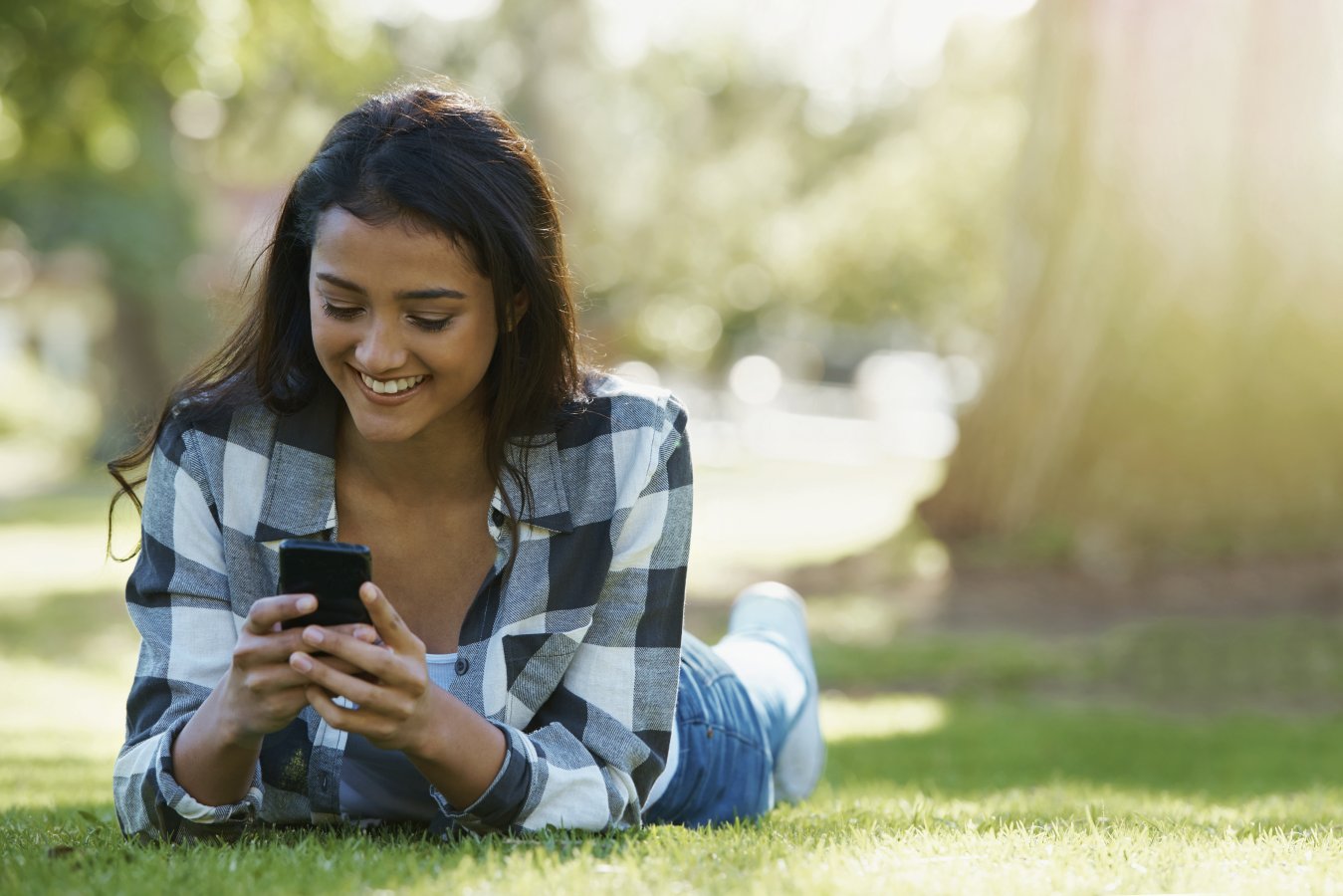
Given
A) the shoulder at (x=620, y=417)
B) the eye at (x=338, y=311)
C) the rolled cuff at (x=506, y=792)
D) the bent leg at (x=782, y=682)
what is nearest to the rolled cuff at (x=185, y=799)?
the rolled cuff at (x=506, y=792)

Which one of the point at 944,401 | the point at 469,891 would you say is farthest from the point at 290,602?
the point at 944,401

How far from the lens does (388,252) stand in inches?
108

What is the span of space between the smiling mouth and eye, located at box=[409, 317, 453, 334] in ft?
0.32

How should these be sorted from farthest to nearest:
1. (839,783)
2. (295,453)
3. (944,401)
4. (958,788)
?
(944,401) → (839,783) → (958,788) → (295,453)

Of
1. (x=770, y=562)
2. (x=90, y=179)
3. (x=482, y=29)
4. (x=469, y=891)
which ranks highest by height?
(x=482, y=29)

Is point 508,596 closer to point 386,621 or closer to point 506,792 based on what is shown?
point 506,792

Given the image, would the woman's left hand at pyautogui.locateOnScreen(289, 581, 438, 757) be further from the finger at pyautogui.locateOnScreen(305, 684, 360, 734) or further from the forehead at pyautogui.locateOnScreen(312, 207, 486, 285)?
the forehead at pyautogui.locateOnScreen(312, 207, 486, 285)

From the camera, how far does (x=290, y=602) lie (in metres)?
2.38

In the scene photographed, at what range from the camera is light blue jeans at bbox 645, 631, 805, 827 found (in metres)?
3.42

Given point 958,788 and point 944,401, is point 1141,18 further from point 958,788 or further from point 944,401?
point 944,401

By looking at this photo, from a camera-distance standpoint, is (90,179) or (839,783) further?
(90,179)

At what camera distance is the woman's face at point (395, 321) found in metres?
2.76

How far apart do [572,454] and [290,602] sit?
2.67 ft

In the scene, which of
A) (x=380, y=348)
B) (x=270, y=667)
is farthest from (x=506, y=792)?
(x=380, y=348)
